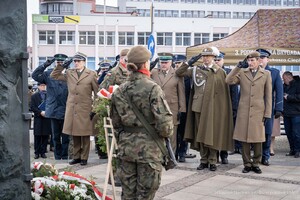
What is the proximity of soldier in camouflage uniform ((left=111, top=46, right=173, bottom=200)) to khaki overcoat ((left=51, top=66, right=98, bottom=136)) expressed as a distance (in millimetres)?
4266

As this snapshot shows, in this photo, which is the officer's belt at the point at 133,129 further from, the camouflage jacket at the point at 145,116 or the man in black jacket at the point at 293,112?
the man in black jacket at the point at 293,112

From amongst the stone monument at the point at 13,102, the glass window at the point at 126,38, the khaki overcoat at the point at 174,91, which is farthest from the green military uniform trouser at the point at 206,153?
the glass window at the point at 126,38

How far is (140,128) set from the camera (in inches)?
177

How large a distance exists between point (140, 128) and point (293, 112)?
20.6 ft

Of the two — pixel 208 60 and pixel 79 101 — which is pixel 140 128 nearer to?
pixel 208 60

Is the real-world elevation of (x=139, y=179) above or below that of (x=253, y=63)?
below

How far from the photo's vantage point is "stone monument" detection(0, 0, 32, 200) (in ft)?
12.0

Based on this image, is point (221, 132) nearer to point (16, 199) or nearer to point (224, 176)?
point (224, 176)

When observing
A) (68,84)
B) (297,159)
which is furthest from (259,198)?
(68,84)

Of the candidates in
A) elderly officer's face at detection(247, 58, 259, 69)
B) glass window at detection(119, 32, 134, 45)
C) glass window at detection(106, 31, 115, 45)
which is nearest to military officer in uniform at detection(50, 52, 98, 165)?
elderly officer's face at detection(247, 58, 259, 69)

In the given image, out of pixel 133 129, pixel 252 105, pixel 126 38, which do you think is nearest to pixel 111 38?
pixel 126 38

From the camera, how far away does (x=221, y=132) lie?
27.1 feet

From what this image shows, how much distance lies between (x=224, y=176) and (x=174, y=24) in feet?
194

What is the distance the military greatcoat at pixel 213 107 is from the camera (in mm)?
8188
